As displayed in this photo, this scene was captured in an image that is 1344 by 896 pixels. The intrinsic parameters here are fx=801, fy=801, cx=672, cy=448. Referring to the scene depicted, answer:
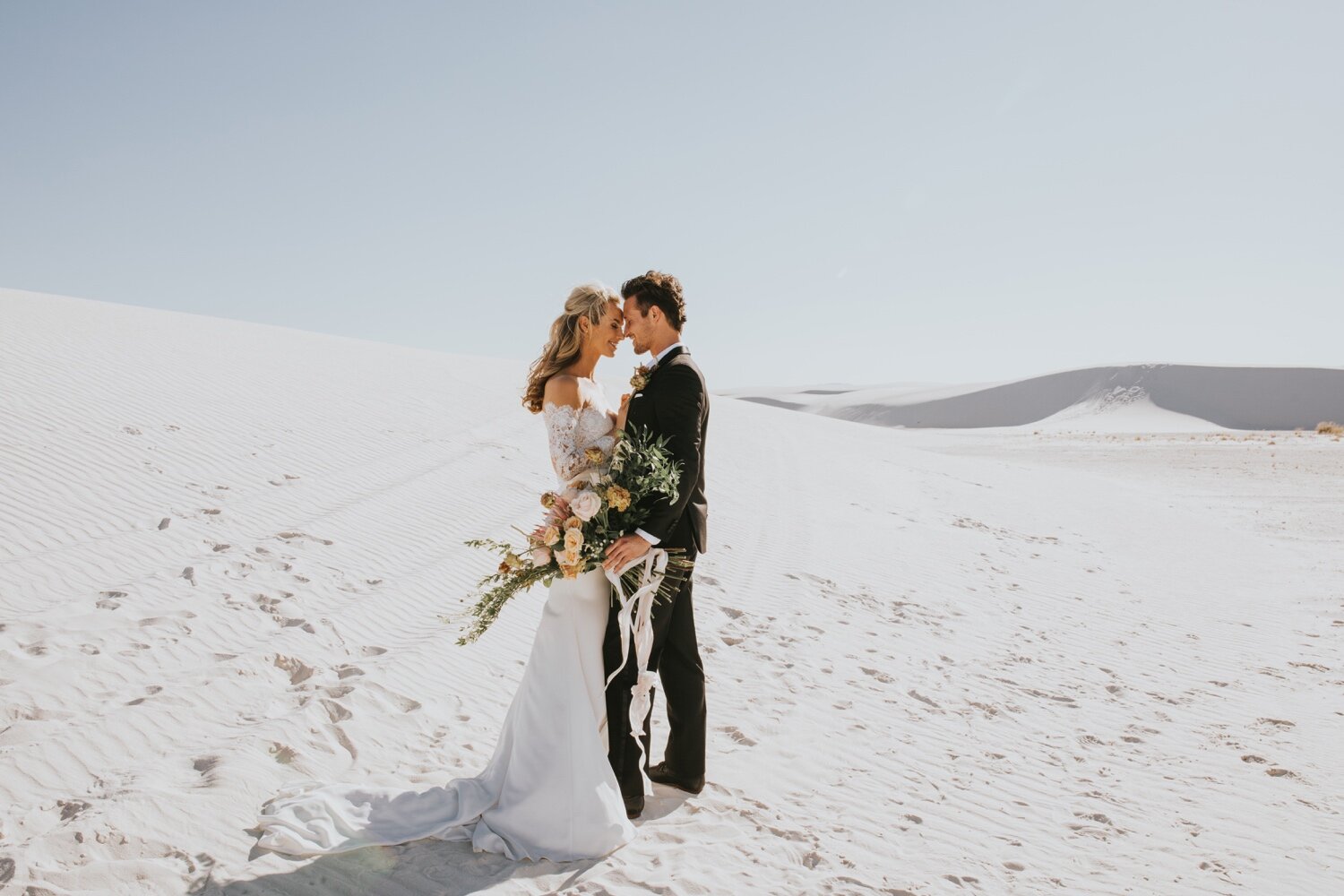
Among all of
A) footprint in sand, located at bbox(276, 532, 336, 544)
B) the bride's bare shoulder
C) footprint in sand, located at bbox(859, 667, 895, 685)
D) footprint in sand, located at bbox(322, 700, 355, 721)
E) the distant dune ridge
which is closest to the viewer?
the bride's bare shoulder

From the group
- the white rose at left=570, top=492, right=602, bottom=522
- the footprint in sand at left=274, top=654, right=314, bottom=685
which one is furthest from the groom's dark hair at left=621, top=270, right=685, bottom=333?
the footprint in sand at left=274, top=654, right=314, bottom=685

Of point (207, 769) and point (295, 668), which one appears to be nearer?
point (207, 769)

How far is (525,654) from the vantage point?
6.38 meters

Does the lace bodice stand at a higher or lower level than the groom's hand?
higher

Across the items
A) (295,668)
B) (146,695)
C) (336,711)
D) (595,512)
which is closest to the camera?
(595,512)

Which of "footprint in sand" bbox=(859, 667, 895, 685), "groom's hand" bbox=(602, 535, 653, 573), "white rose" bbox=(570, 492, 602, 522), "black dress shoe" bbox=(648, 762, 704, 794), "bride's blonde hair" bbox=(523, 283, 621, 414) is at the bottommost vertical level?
"footprint in sand" bbox=(859, 667, 895, 685)

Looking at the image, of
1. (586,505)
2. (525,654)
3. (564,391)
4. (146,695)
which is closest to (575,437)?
(564,391)

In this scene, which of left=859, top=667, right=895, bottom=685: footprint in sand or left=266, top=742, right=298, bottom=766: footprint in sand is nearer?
left=266, top=742, right=298, bottom=766: footprint in sand

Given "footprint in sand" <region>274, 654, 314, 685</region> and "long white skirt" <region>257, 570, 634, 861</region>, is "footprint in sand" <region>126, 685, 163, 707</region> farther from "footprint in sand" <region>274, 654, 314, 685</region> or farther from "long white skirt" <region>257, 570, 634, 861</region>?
"long white skirt" <region>257, 570, 634, 861</region>

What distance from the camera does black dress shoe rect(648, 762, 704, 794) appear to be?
4.11 metres

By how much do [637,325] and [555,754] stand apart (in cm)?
197

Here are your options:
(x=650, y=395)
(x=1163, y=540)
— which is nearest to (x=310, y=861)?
(x=650, y=395)

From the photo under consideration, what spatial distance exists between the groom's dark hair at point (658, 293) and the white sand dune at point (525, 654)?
2446mm

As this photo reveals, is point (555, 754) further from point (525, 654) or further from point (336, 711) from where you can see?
point (525, 654)
